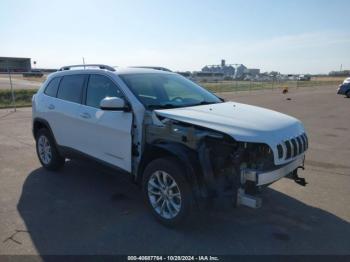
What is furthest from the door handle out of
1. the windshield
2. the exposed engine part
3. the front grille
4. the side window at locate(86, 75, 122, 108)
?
the front grille

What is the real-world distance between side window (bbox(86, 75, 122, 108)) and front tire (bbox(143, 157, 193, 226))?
1.20 metres

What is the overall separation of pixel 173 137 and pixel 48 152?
3.18 meters

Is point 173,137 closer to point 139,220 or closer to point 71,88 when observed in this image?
point 139,220

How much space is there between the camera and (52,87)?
6.15 metres

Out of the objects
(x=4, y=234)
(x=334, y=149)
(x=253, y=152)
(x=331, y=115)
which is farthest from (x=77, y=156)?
(x=331, y=115)

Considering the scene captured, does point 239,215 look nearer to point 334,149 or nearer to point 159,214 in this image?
point 159,214

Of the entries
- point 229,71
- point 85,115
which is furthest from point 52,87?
point 229,71

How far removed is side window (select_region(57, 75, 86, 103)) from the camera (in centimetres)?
539

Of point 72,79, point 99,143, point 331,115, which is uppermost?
point 72,79

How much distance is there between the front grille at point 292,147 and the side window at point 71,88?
3102mm

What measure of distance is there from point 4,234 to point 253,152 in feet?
9.59

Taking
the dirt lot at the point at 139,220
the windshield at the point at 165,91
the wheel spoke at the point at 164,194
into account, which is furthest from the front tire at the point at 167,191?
the windshield at the point at 165,91

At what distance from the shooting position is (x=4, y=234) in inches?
155

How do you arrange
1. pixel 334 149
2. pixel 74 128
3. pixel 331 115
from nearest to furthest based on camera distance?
1. pixel 74 128
2. pixel 334 149
3. pixel 331 115
